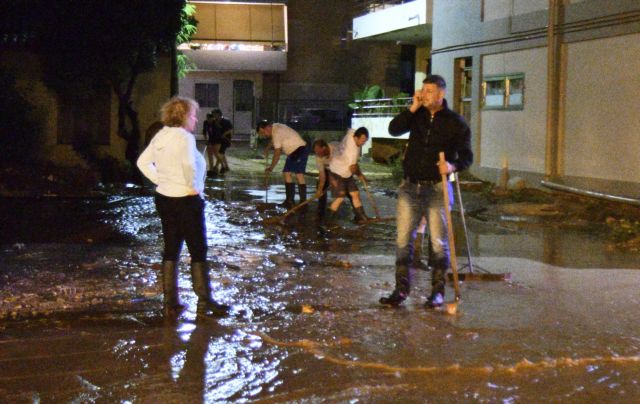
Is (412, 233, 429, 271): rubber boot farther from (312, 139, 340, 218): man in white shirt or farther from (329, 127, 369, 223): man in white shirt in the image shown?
(312, 139, 340, 218): man in white shirt

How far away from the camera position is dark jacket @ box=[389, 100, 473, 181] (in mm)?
7215

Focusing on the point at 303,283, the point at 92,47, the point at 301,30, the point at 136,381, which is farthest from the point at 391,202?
the point at 301,30

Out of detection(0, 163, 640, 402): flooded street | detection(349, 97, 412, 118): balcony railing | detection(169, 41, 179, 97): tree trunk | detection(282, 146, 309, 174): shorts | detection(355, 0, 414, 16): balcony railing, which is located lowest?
detection(0, 163, 640, 402): flooded street

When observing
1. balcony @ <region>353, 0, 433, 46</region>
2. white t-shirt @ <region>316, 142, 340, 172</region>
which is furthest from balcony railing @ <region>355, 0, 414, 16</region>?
white t-shirt @ <region>316, 142, 340, 172</region>

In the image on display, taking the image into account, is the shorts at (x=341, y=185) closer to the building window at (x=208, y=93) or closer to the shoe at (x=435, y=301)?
the shoe at (x=435, y=301)

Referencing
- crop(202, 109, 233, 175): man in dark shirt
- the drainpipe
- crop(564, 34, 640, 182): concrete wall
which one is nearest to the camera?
crop(564, 34, 640, 182): concrete wall

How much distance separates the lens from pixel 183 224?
277 inches

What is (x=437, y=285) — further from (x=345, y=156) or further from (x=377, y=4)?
(x=377, y=4)

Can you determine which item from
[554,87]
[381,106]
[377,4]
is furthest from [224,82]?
[554,87]

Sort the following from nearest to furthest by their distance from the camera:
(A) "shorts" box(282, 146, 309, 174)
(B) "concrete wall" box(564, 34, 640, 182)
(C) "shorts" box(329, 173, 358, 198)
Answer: (C) "shorts" box(329, 173, 358, 198) < (A) "shorts" box(282, 146, 309, 174) < (B) "concrete wall" box(564, 34, 640, 182)

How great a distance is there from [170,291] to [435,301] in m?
2.15

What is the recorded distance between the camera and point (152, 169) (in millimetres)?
7012

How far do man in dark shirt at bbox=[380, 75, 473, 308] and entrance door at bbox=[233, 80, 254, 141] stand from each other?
32.8 meters

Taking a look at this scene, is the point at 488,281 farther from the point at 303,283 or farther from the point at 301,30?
the point at 301,30
